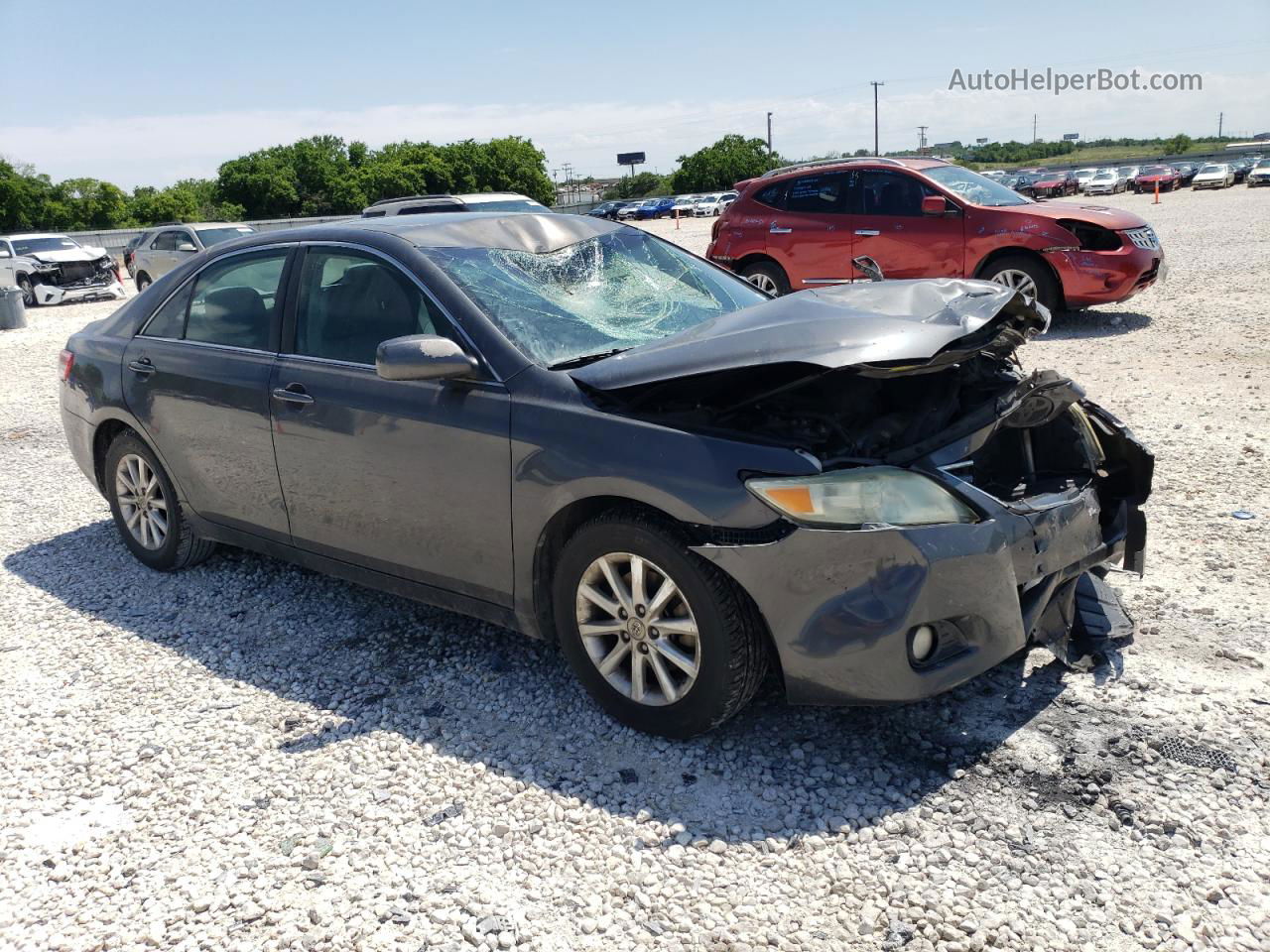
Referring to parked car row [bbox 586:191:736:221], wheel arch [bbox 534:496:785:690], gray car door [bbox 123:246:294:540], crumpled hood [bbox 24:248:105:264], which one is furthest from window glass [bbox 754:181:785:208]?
parked car row [bbox 586:191:736:221]

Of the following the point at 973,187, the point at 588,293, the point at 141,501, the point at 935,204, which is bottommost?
the point at 141,501

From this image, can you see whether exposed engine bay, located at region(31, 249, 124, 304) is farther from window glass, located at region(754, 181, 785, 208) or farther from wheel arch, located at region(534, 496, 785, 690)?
wheel arch, located at region(534, 496, 785, 690)

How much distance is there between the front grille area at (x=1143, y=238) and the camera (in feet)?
33.4

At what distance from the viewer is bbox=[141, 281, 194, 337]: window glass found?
16.0 feet

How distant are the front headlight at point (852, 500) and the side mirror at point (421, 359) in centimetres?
115

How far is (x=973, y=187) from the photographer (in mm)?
10961

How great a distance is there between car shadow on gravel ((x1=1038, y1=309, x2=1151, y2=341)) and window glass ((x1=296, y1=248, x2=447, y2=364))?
794 centimetres

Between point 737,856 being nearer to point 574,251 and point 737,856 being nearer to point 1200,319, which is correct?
point 574,251

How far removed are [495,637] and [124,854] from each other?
64.1 inches

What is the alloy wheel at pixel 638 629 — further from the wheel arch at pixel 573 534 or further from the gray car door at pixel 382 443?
the gray car door at pixel 382 443

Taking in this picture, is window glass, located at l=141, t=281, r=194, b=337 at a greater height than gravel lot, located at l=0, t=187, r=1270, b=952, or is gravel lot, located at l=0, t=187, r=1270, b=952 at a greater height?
window glass, located at l=141, t=281, r=194, b=337

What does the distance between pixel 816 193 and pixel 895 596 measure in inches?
365

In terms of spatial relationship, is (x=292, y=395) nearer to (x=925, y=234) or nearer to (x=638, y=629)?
(x=638, y=629)

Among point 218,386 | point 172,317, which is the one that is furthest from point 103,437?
point 218,386
